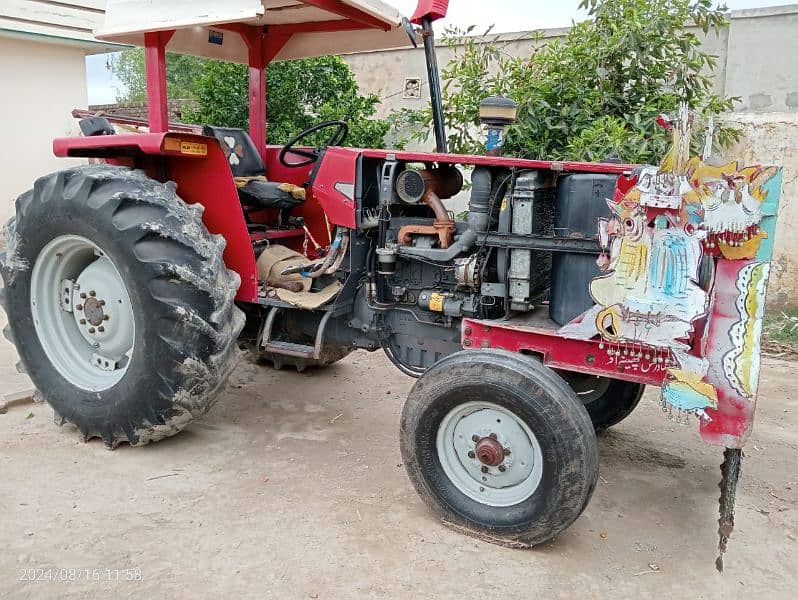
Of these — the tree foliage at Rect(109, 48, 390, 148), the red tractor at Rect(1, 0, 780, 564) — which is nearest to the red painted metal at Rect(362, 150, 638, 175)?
the red tractor at Rect(1, 0, 780, 564)

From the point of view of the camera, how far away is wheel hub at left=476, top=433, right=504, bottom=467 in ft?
9.42

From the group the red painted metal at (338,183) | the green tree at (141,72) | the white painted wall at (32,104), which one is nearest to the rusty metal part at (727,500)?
the red painted metal at (338,183)

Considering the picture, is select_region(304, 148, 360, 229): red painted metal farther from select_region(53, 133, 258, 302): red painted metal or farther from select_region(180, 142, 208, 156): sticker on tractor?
select_region(180, 142, 208, 156): sticker on tractor

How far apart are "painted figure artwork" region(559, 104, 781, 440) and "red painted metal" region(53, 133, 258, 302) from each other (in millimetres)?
1821

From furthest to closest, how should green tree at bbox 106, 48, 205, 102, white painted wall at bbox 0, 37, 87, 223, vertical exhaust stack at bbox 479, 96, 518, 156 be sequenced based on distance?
green tree at bbox 106, 48, 205, 102 → white painted wall at bbox 0, 37, 87, 223 → vertical exhaust stack at bbox 479, 96, 518, 156

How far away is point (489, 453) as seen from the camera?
2.88m

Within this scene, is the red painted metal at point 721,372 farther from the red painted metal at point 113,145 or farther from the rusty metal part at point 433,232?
the red painted metal at point 113,145

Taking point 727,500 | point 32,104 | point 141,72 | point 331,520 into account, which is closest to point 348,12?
point 331,520

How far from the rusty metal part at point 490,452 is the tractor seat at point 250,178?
1929 millimetres

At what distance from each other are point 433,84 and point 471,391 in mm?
1615

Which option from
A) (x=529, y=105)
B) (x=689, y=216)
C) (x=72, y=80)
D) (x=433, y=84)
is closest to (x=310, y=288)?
(x=433, y=84)

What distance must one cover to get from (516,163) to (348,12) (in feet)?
4.50

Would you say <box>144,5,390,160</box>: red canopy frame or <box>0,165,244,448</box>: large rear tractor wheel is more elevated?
<box>144,5,390,160</box>: red canopy frame

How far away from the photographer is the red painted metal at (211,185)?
3686mm
